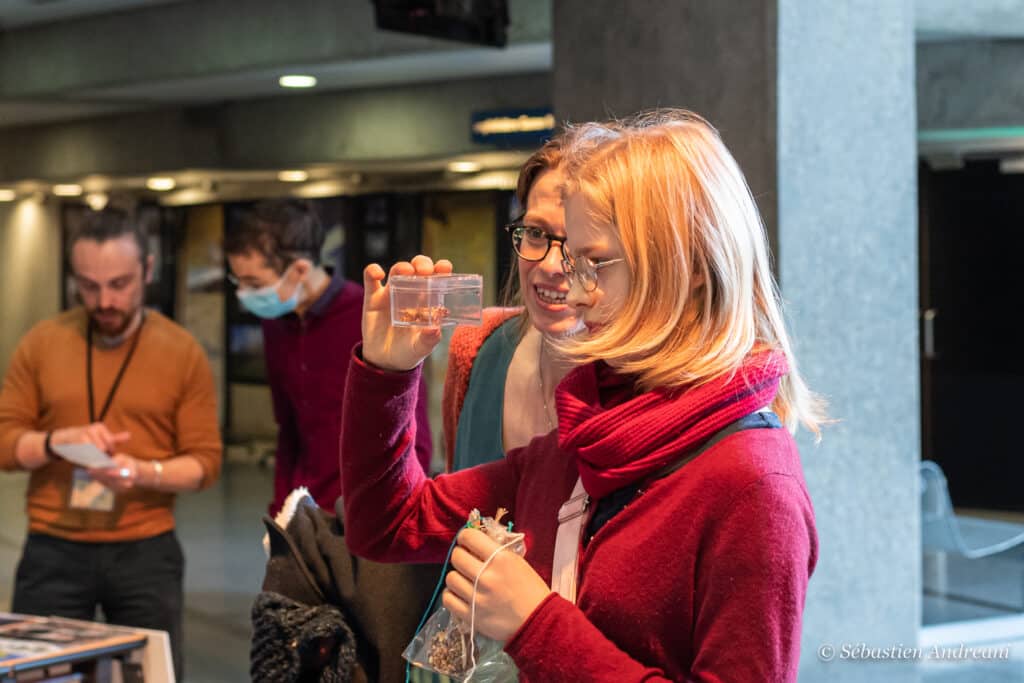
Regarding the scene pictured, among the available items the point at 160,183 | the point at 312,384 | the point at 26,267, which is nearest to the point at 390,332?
the point at 312,384

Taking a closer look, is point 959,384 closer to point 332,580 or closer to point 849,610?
point 849,610

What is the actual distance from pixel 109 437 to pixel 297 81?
5564mm

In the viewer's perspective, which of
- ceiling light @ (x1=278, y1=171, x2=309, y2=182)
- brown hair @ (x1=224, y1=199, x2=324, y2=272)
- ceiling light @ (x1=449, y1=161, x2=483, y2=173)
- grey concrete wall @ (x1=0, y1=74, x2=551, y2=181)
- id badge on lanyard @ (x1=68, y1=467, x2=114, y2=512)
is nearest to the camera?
id badge on lanyard @ (x1=68, y1=467, x2=114, y2=512)

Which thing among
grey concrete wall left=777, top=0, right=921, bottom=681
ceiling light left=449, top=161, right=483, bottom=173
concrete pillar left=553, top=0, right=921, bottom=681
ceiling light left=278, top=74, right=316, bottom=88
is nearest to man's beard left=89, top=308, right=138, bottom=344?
concrete pillar left=553, top=0, right=921, bottom=681

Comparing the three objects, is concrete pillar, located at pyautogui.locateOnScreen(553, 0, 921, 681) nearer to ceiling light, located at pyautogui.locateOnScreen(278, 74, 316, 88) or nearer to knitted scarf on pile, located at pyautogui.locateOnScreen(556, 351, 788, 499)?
knitted scarf on pile, located at pyautogui.locateOnScreen(556, 351, 788, 499)

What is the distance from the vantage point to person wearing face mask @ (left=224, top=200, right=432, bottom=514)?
3.41 m

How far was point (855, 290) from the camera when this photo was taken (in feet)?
13.2

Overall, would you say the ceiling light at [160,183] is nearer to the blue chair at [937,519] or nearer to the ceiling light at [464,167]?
the ceiling light at [464,167]

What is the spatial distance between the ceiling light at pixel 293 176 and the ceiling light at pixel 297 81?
1.58 metres

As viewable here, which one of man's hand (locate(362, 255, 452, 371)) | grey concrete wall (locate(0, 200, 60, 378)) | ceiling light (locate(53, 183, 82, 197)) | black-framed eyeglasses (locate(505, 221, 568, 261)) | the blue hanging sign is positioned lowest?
man's hand (locate(362, 255, 452, 371))

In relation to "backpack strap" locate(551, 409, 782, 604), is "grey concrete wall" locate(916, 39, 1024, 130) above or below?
above

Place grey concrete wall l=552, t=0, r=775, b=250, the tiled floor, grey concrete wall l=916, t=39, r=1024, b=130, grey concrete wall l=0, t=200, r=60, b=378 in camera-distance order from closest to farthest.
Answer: grey concrete wall l=552, t=0, r=775, b=250 < the tiled floor < grey concrete wall l=916, t=39, r=1024, b=130 < grey concrete wall l=0, t=200, r=60, b=378

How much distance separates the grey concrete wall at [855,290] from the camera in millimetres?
3902

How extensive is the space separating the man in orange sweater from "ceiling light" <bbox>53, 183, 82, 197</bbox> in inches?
360
